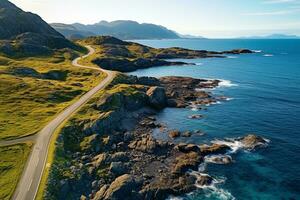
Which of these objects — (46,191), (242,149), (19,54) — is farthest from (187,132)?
(19,54)

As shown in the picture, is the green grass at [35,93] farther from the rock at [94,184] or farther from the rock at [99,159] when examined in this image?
the rock at [94,184]

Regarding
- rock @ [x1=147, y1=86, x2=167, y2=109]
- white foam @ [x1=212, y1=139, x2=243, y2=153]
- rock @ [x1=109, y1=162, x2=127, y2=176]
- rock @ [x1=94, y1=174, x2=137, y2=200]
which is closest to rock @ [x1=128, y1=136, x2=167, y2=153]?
rock @ [x1=109, y1=162, x2=127, y2=176]

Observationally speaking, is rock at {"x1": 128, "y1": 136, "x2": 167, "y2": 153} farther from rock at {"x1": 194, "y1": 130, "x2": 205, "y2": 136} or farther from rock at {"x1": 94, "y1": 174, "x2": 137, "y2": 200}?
rock at {"x1": 94, "y1": 174, "x2": 137, "y2": 200}

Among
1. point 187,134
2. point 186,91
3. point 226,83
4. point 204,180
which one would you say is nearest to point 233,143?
point 187,134

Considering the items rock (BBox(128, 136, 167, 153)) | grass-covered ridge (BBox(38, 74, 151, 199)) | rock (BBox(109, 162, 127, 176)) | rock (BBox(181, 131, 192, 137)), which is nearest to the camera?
grass-covered ridge (BBox(38, 74, 151, 199))

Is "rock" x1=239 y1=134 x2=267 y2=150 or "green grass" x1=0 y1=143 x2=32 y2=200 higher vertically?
"green grass" x1=0 y1=143 x2=32 y2=200

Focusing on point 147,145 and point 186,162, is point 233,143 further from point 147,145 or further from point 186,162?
point 147,145

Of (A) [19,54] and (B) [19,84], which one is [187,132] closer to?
(B) [19,84]
